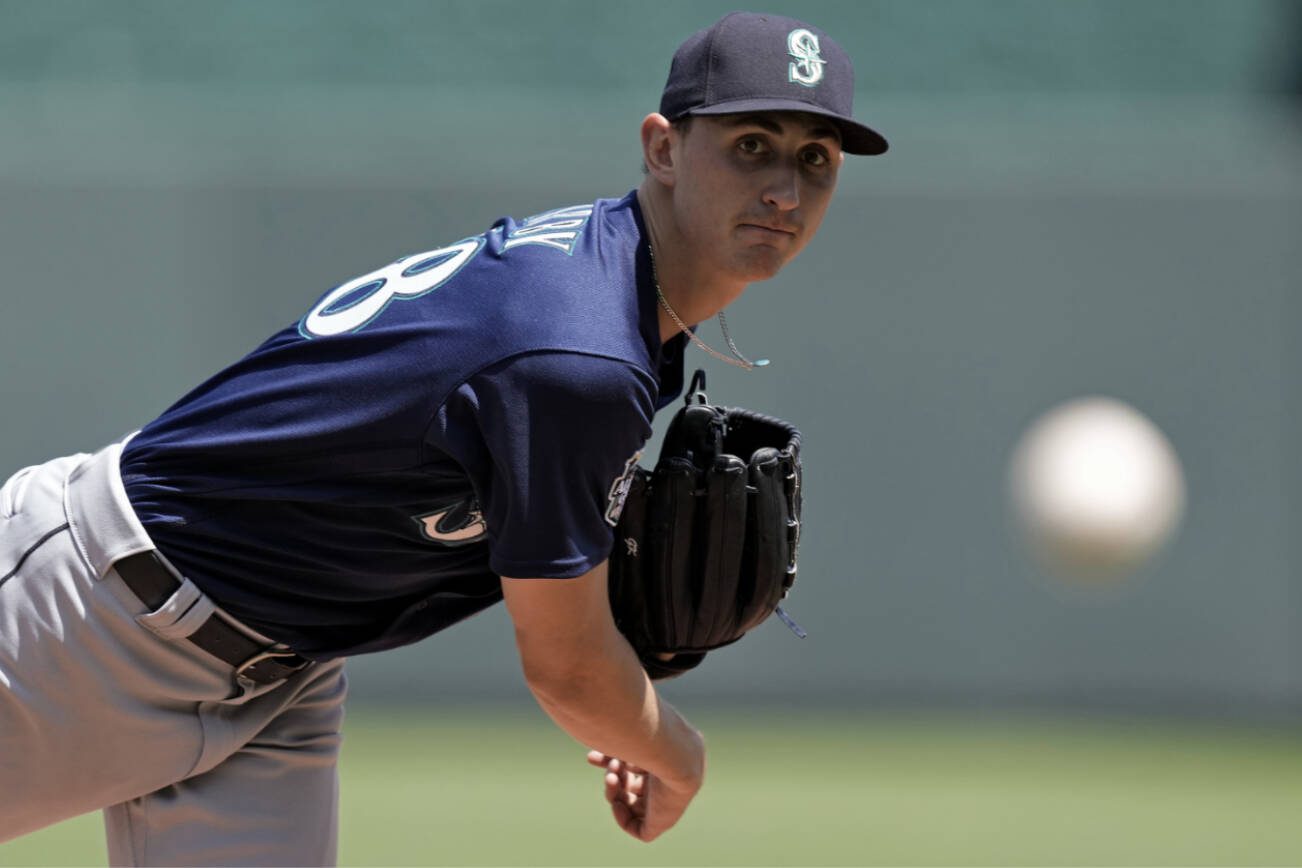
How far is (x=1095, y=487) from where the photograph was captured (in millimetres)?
6469

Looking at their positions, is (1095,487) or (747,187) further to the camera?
(1095,487)

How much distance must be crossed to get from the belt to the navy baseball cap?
0.93 metres

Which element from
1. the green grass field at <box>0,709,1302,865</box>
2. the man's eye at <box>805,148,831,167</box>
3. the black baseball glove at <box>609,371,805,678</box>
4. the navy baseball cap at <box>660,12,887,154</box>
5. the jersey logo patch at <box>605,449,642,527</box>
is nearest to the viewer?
the jersey logo patch at <box>605,449,642,527</box>

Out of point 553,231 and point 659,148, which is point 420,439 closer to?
point 553,231

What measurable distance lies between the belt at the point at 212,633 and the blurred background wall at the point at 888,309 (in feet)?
13.7

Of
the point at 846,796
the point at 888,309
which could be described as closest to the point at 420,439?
the point at 846,796

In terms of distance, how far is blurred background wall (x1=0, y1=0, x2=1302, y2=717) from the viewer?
6.85 meters

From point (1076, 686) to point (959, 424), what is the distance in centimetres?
105

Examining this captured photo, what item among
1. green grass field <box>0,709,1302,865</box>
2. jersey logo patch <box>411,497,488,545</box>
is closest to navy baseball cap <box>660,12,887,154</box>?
jersey logo patch <box>411,497,488,545</box>

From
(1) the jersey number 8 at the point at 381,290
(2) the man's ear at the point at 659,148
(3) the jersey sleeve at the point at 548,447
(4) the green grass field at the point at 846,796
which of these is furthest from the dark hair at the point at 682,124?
(4) the green grass field at the point at 846,796

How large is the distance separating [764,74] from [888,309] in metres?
4.67

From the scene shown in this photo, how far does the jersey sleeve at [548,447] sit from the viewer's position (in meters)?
2.26

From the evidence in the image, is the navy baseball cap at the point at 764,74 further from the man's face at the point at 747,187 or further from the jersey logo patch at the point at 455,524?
the jersey logo patch at the point at 455,524

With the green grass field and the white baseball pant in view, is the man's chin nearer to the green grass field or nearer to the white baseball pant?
the white baseball pant
